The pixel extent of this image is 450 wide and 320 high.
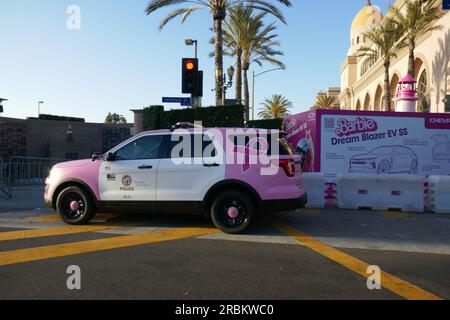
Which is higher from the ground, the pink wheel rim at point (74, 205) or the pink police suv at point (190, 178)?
the pink police suv at point (190, 178)

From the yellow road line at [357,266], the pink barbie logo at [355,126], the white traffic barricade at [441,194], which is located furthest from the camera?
the pink barbie logo at [355,126]

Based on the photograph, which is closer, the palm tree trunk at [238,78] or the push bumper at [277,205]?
the push bumper at [277,205]

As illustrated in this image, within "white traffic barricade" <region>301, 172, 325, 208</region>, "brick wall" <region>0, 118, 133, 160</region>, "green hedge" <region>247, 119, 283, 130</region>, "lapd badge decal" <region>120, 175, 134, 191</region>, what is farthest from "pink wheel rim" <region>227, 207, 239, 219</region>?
"brick wall" <region>0, 118, 133, 160</region>

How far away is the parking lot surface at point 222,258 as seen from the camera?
473 centimetres

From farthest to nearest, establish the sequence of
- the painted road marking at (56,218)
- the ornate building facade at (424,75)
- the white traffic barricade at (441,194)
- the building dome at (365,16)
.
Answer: the building dome at (365,16), the ornate building facade at (424,75), the white traffic barricade at (441,194), the painted road marking at (56,218)

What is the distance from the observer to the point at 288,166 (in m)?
7.54

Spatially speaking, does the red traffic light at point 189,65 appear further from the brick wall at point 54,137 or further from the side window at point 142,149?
the brick wall at point 54,137

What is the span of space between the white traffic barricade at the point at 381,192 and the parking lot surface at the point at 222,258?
1.22m

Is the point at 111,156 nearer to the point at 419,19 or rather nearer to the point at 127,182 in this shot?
the point at 127,182

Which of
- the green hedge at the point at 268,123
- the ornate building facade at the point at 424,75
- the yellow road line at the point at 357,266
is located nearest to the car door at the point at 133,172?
the yellow road line at the point at 357,266

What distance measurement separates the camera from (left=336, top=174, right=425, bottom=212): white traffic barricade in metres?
10.4

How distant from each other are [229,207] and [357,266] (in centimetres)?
257

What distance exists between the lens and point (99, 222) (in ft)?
28.2

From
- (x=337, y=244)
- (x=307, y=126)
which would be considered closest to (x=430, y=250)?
(x=337, y=244)
